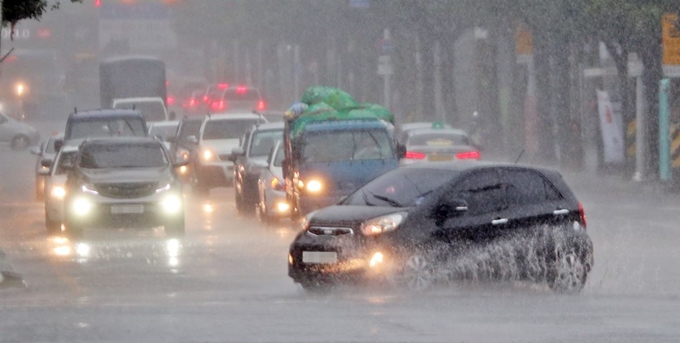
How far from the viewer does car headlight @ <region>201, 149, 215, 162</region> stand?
3228cm

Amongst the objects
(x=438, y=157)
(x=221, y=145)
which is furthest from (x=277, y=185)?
(x=221, y=145)

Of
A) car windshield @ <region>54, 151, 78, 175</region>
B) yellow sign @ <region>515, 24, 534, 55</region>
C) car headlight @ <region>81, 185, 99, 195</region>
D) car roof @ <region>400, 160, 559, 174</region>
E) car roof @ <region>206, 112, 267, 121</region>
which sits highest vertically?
yellow sign @ <region>515, 24, 534, 55</region>

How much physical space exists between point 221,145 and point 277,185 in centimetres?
710

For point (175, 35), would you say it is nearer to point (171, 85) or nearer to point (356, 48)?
point (171, 85)

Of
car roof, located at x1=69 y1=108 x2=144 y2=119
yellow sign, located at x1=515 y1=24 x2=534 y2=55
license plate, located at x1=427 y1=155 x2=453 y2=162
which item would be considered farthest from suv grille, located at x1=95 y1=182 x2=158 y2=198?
yellow sign, located at x1=515 y1=24 x2=534 y2=55

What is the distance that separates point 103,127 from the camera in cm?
3050

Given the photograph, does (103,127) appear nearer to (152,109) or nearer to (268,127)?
(268,127)

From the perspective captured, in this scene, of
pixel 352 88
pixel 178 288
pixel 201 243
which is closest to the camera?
pixel 178 288

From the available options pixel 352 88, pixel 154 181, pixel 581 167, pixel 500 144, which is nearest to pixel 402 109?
pixel 352 88

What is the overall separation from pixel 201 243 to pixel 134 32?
278 ft

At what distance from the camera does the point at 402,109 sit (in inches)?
2539

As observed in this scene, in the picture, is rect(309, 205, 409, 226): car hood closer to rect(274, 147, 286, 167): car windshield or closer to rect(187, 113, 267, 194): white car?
rect(274, 147, 286, 167): car windshield

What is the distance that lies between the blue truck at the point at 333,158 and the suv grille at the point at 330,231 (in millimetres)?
7832

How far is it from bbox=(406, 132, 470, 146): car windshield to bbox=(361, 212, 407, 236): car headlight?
47.7ft
